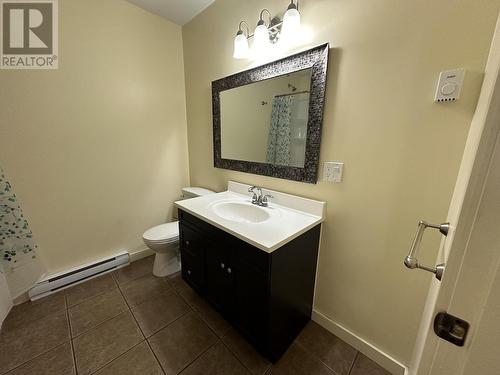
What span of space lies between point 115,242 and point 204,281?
116cm

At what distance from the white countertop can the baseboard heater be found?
112 cm

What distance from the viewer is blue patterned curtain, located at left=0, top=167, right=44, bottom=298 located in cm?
138

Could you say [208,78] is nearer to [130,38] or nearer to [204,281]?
[130,38]

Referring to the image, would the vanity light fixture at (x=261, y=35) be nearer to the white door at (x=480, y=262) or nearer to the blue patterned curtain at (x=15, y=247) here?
the white door at (x=480, y=262)

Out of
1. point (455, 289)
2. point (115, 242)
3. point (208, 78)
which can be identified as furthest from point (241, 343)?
point (208, 78)

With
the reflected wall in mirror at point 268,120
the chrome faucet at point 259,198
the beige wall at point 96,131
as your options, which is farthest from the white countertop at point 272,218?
the beige wall at point 96,131

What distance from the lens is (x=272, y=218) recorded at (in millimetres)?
1287

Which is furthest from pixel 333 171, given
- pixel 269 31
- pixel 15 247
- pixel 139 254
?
pixel 15 247

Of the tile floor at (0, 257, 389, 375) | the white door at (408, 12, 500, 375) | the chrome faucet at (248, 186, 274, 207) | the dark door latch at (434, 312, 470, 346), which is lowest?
the tile floor at (0, 257, 389, 375)

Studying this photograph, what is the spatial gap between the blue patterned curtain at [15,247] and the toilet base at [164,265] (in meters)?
0.86

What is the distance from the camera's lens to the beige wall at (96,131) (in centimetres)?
148

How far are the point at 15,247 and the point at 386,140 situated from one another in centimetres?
251

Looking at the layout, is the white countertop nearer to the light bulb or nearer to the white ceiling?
the light bulb

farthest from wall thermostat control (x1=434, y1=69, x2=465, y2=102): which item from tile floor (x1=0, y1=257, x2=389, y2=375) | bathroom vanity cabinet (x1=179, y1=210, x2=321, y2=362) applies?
tile floor (x1=0, y1=257, x2=389, y2=375)
